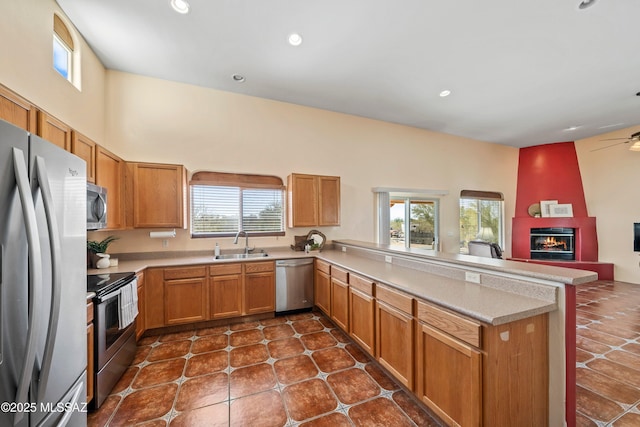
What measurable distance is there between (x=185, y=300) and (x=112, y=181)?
173cm

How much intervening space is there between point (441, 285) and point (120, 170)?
3928 mm

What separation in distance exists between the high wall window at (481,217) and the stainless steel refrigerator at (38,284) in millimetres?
6901

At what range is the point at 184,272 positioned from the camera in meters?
3.21

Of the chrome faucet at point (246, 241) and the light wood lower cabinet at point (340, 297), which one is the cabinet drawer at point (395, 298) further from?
the chrome faucet at point (246, 241)

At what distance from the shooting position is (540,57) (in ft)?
10.4

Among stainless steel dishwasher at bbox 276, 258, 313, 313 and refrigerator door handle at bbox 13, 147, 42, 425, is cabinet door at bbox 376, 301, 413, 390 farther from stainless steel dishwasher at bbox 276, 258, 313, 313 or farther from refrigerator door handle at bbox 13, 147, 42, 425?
refrigerator door handle at bbox 13, 147, 42, 425

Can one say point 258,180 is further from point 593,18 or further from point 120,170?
point 593,18

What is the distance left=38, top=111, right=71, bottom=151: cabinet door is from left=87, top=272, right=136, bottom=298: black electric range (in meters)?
1.21

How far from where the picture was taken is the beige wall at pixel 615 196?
542 centimetres

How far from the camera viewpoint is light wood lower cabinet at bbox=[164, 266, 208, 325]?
3.14 meters

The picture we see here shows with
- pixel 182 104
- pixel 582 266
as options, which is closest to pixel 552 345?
pixel 182 104

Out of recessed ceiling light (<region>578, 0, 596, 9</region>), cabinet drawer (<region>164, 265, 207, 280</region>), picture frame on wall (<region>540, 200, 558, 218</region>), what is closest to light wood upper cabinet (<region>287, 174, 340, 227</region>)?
cabinet drawer (<region>164, 265, 207, 280</region>)

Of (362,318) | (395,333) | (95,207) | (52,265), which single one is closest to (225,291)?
(95,207)

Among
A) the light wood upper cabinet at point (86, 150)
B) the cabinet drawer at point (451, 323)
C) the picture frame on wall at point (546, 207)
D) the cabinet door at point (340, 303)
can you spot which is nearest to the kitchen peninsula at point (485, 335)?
the cabinet drawer at point (451, 323)
